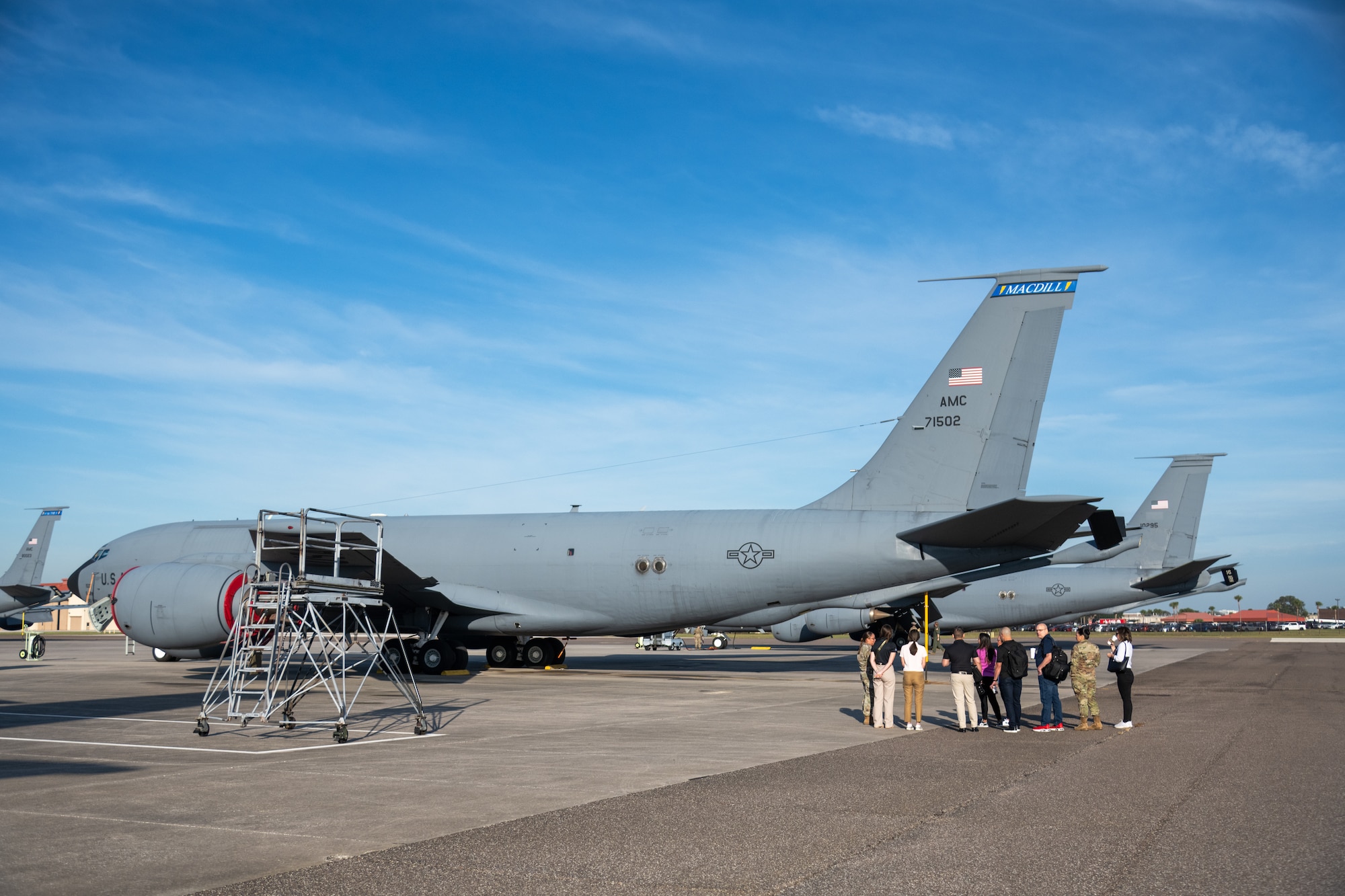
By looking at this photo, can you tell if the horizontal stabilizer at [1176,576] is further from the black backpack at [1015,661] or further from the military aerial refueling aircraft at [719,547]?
the black backpack at [1015,661]

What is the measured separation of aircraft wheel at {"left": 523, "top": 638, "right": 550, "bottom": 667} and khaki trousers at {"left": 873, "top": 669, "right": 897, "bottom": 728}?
→ 15.1 metres

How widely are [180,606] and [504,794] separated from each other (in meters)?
10.5

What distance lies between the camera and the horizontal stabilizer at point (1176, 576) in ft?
138

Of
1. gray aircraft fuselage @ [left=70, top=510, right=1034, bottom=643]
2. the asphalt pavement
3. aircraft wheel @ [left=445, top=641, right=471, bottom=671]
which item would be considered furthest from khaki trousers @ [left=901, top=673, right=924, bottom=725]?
aircraft wheel @ [left=445, top=641, right=471, bottom=671]

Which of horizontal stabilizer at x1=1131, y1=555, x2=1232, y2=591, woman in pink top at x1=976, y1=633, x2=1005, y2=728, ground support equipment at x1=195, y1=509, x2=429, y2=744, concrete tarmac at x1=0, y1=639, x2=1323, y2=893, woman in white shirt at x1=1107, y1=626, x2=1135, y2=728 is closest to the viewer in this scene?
concrete tarmac at x1=0, y1=639, x2=1323, y2=893

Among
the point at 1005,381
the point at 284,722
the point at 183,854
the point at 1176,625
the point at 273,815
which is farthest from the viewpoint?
the point at 1176,625

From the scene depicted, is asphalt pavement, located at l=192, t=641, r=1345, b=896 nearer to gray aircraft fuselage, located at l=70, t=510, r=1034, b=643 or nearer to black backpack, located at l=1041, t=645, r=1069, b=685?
black backpack, located at l=1041, t=645, r=1069, b=685

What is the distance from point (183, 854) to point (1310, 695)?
22.7m

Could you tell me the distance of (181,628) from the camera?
1727cm

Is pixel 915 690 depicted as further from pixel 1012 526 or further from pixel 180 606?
pixel 180 606

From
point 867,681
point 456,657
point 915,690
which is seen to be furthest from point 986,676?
point 456,657

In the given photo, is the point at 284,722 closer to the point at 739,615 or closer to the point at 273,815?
the point at 273,815

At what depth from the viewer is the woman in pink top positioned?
15.6 m

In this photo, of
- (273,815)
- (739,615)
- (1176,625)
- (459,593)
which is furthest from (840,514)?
(1176,625)
